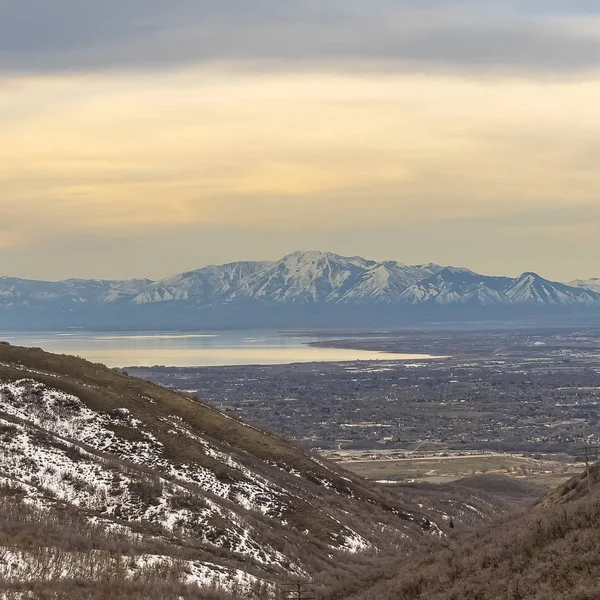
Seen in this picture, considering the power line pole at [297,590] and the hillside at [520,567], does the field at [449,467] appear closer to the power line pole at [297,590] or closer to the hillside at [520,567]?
the power line pole at [297,590]

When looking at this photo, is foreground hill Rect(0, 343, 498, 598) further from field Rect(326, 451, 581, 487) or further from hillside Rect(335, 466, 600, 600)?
field Rect(326, 451, 581, 487)

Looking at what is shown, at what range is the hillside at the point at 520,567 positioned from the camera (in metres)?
25.1

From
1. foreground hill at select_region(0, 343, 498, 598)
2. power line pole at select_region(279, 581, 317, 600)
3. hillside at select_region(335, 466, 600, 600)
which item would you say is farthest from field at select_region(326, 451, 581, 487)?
hillside at select_region(335, 466, 600, 600)

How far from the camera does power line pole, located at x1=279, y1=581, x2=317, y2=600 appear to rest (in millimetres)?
36000

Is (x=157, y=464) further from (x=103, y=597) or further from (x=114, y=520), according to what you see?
(x=103, y=597)

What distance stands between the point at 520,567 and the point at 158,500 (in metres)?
23.4

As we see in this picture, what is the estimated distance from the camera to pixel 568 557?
26281 mm

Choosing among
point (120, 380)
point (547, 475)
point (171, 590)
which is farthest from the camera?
point (547, 475)

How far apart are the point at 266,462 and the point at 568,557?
125ft

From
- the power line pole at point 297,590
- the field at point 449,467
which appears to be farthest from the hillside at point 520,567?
the field at point 449,467

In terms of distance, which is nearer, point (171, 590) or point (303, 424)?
point (171, 590)

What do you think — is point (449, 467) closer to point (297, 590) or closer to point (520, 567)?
point (297, 590)

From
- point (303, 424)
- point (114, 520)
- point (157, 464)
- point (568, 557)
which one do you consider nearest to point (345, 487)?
point (157, 464)

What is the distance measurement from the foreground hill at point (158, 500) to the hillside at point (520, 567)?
7.41 meters
